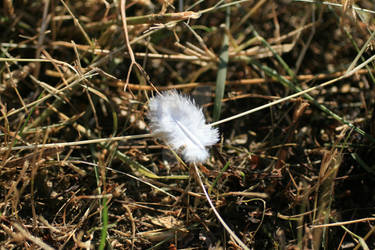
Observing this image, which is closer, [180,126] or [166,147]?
[180,126]

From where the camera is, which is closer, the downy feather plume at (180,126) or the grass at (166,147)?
the downy feather plume at (180,126)

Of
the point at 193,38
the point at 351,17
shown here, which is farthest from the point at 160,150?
the point at 351,17

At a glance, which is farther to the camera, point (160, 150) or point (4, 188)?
point (160, 150)

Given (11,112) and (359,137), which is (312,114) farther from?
(11,112)

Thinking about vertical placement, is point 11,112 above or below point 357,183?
above

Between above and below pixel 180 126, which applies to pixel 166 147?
below
